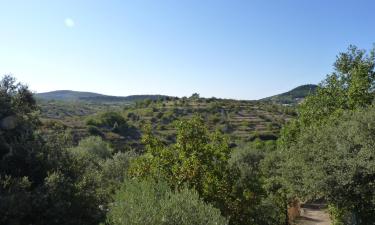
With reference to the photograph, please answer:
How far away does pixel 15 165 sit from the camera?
1664cm

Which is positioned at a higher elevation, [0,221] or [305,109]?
[305,109]

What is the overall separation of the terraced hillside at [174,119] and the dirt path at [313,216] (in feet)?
106

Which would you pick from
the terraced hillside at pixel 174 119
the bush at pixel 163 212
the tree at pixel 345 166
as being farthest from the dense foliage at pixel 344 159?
the terraced hillside at pixel 174 119

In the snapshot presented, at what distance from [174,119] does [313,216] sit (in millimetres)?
57283

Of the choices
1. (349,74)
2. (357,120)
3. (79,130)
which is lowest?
(79,130)

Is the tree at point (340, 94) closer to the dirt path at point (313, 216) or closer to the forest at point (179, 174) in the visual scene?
the forest at point (179, 174)

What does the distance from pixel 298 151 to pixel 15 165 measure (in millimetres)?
16258

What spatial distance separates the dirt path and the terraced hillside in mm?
32225

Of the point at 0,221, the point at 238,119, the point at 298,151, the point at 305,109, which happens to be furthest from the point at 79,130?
the point at 0,221

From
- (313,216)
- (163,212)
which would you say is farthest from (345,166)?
(313,216)

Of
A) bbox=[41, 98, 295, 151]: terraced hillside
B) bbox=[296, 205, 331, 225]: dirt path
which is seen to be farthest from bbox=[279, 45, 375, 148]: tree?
bbox=[41, 98, 295, 151]: terraced hillside

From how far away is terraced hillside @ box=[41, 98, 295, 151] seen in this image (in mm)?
92250

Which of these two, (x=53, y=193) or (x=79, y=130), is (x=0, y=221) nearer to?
(x=53, y=193)

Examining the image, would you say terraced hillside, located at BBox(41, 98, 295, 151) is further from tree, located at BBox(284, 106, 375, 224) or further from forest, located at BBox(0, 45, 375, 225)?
tree, located at BBox(284, 106, 375, 224)
